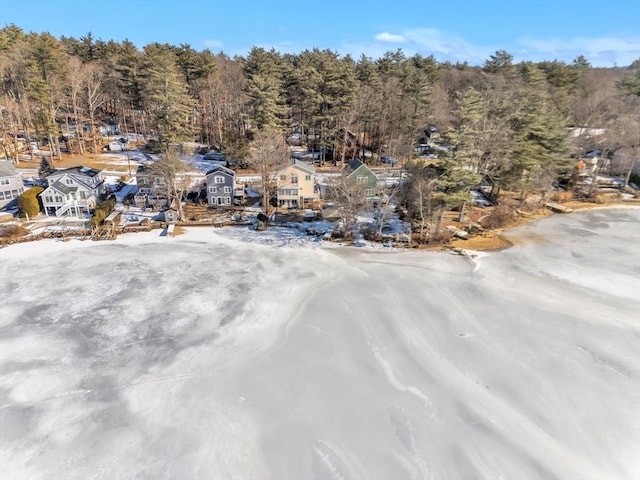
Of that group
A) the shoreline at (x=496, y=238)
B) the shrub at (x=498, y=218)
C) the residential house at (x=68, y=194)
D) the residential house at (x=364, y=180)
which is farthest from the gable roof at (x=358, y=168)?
the residential house at (x=68, y=194)

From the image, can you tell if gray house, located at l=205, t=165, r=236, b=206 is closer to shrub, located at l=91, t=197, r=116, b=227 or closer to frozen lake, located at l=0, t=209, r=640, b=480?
shrub, located at l=91, t=197, r=116, b=227

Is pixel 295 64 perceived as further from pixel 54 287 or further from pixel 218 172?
pixel 54 287

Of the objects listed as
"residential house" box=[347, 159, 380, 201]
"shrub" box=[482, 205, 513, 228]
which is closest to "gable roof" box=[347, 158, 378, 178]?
"residential house" box=[347, 159, 380, 201]

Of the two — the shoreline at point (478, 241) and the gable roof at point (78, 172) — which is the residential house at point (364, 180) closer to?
the shoreline at point (478, 241)

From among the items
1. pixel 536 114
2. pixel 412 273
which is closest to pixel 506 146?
pixel 536 114

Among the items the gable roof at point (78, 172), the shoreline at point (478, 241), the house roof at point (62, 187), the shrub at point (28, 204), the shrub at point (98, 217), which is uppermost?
the gable roof at point (78, 172)

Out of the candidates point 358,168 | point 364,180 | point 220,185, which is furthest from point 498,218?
point 220,185
